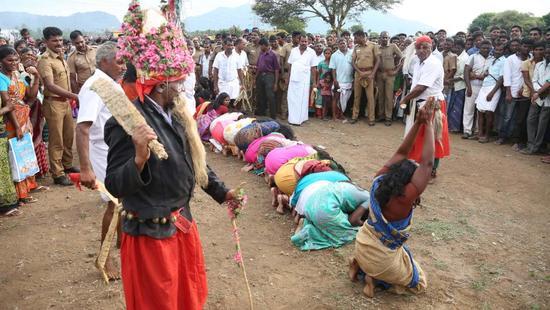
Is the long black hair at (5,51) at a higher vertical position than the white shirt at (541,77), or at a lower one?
higher

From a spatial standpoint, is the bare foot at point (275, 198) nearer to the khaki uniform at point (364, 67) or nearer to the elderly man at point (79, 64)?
the elderly man at point (79, 64)

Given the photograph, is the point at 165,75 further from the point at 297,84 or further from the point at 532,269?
the point at 297,84

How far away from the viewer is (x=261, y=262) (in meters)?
4.00

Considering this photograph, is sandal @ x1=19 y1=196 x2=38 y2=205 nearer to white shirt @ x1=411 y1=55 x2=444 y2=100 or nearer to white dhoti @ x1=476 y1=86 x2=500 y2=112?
white shirt @ x1=411 y1=55 x2=444 y2=100

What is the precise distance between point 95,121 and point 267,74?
21.9ft

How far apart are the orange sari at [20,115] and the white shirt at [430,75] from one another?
5171 millimetres

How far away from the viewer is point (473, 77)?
844 centimetres

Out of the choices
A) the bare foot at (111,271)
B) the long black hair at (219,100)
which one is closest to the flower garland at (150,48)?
the bare foot at (111,271)

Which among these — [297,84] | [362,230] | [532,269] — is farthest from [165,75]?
[297,84]

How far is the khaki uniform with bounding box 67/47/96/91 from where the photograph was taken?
6559 millimetres

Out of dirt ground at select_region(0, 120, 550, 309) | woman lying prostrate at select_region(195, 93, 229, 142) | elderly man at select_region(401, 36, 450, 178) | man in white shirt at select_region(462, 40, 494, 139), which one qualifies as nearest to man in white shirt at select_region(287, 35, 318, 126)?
woman lying prostrate at select_region(195, 93, 229, 142)

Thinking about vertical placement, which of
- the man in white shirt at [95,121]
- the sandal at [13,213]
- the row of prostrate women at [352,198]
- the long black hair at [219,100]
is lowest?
the sandal at [13,213]

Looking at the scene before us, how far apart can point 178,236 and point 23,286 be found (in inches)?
90.8

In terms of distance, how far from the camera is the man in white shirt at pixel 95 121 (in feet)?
10.4
